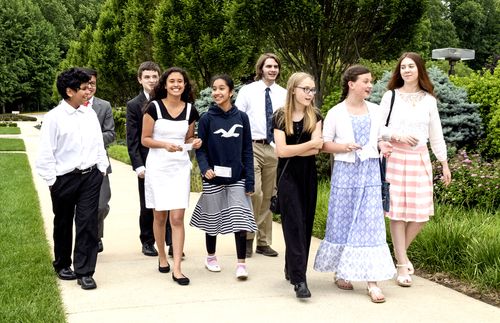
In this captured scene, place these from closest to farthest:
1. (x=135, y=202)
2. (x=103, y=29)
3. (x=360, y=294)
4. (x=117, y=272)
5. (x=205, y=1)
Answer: (x=360, y=294) < (x=117, y=272) < (x=135, y=202) < (x=205, y=1) < (x=103, y=29)

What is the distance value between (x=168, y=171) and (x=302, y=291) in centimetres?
152

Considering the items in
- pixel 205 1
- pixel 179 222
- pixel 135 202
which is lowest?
pixel 135 202

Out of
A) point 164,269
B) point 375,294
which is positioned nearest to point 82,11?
point 164,269

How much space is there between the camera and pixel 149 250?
6.43 metres

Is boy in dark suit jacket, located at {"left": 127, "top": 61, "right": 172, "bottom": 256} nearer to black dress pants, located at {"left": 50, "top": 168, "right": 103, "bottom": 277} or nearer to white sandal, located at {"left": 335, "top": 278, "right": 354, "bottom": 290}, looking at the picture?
black dress pants, located at {"left": 50, "top": 168, "right": 103, "bottom": 277}

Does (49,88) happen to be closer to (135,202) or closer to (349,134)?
(135,202)

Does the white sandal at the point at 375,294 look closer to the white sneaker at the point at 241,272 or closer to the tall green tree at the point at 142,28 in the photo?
the white sneaker at the point at 241,272

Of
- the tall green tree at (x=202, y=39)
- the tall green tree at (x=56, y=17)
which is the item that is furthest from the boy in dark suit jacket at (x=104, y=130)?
the tall green tree at (x=56, y=17)

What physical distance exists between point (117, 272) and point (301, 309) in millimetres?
1963

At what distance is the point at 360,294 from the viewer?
4.90m

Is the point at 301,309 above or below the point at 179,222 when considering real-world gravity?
below

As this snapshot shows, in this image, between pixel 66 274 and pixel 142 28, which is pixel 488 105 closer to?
pixel 66 274

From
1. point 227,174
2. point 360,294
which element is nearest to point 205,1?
point 227,174

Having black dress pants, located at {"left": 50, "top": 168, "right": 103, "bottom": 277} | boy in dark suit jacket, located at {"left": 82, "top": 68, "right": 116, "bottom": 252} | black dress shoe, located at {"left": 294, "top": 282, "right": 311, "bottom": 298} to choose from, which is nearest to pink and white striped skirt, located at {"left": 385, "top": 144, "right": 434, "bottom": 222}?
black dress shoe, located at {"left": 294, "top": 282, "right": 311, "bottom": 298}
